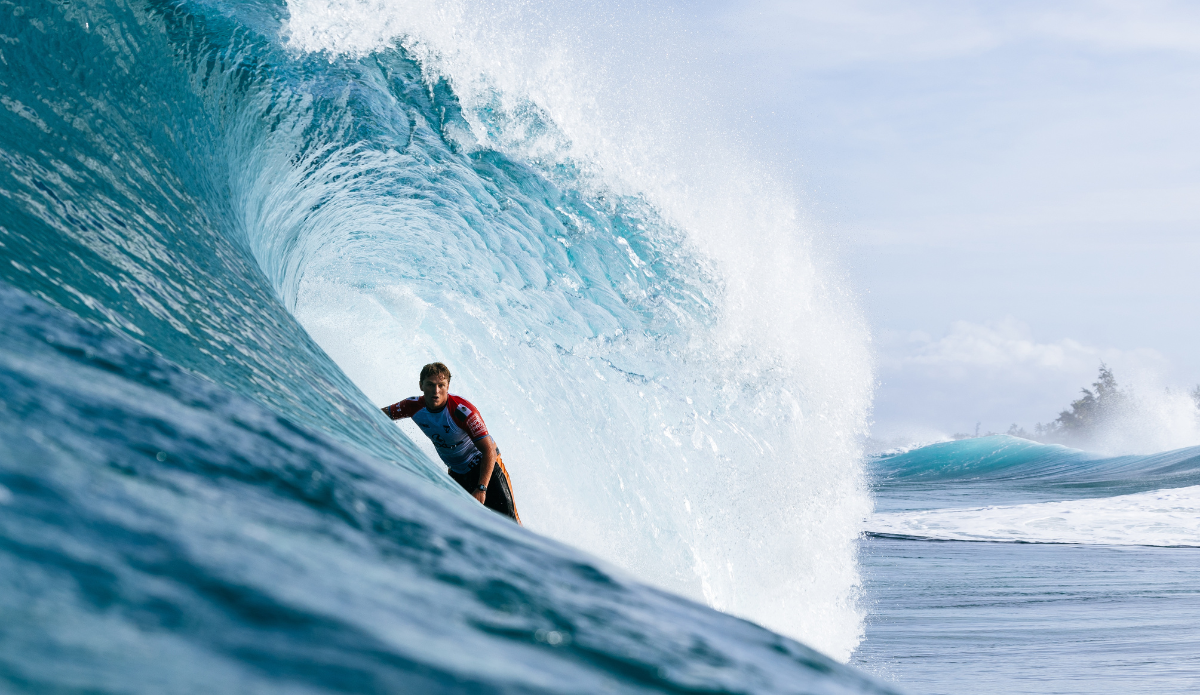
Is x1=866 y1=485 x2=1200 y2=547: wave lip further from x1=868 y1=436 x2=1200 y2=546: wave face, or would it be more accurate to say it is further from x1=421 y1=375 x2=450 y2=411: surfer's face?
x1=421 y1=375 x2=450 y2=411: surfer's face

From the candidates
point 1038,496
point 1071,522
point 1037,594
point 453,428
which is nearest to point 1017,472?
point 1038,496

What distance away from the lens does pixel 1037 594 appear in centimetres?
718

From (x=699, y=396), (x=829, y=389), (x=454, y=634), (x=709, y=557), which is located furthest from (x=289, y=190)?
(x=454, y=634)

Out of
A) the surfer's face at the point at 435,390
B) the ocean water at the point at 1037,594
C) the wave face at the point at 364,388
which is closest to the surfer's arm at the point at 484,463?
the surfer's face at the point at 435,390

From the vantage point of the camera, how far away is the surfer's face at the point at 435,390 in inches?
169

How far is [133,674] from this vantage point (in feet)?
3.25

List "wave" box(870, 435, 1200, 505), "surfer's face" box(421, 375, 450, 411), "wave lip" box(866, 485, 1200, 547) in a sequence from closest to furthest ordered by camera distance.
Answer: "surfer's face" box(421, 375, 450, 411), "wave lip" box(866, 485, 1200, 547), "wave" box(870, 435, 1200, 505)

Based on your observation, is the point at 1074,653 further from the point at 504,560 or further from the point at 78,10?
the point at 78,10

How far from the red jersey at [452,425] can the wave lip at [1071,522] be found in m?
9.06

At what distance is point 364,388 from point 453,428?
3.36 meters

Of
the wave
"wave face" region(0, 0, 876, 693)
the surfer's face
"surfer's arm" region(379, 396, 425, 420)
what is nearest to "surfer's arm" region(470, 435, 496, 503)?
the surfer's face

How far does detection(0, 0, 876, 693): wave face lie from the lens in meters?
1.16

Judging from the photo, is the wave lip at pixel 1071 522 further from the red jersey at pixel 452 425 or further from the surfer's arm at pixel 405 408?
the surfer's arm at pixel 405 408

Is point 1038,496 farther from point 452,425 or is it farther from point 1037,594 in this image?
point 452,425
